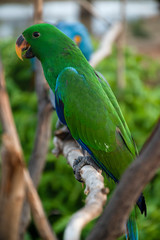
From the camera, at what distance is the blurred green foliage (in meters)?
2.26

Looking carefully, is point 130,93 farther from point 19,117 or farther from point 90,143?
point 90,143

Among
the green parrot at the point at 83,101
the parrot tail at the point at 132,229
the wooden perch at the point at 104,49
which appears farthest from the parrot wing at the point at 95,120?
the wooden perch at the point at 104,49

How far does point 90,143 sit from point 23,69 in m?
2.53

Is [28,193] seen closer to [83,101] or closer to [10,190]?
[10,190]

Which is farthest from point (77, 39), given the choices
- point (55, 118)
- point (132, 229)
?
point (132, 229)

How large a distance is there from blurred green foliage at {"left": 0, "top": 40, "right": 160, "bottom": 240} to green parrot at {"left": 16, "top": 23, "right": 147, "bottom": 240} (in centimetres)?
62

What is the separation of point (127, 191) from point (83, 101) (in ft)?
1.82

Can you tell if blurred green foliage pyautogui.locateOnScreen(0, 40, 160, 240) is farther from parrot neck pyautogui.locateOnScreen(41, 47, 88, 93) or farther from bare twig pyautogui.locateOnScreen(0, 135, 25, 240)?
bare twig pyautogui.locateOnScreen(0, 135, 25, 240)

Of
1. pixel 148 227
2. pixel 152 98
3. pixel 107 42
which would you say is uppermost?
pixel 107 42

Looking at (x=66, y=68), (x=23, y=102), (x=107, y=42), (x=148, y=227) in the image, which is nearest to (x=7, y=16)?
(x=23, y=102)

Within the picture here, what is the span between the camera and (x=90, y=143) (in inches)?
45.8

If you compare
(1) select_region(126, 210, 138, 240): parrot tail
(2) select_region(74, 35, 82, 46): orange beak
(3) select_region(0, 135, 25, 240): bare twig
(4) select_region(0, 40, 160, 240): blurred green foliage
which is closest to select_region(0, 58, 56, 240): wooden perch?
(3) select_region(0, 135, 25, 240): bare twig

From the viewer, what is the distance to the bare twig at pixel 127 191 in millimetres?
601

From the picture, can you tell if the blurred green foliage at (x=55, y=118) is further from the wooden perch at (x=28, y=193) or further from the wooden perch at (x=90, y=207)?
the wooden perch at (x=90, y=207)
